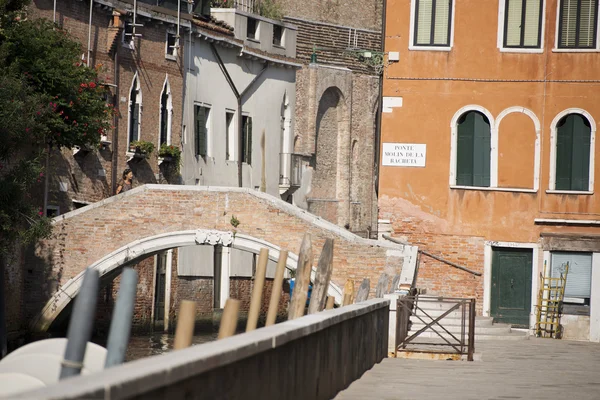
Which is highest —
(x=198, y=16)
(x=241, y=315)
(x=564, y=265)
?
(x=198, y=16)

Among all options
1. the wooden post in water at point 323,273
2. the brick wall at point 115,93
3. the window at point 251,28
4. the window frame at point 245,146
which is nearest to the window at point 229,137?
the window frame at point 245,146

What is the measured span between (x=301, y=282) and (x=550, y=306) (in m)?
9.10

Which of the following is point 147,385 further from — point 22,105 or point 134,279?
point 22,105

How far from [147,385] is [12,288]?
52.0 feet

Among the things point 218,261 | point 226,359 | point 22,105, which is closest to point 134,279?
point 226,359

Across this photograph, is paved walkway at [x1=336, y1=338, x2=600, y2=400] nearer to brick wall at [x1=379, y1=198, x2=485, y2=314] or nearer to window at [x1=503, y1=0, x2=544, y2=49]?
brick wall at [x1=379, y1=198, x2=485, y2=314]

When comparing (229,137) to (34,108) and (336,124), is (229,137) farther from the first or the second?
(34,108)

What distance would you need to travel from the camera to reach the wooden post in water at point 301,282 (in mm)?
9742

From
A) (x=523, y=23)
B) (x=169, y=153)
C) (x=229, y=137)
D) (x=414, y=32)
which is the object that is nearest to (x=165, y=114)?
(x=169, y=153)

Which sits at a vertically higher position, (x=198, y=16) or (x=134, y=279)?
(x=198, y=16)

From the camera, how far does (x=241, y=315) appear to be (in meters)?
27.4

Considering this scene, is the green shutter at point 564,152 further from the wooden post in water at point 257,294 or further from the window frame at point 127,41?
A: the wooden post in water at point 257,294

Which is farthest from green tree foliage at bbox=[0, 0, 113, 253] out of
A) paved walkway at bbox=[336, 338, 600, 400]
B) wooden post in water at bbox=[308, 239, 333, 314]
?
paved walkway at bbox=[336, 338, 600, 400]

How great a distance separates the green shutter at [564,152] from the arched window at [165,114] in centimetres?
843
